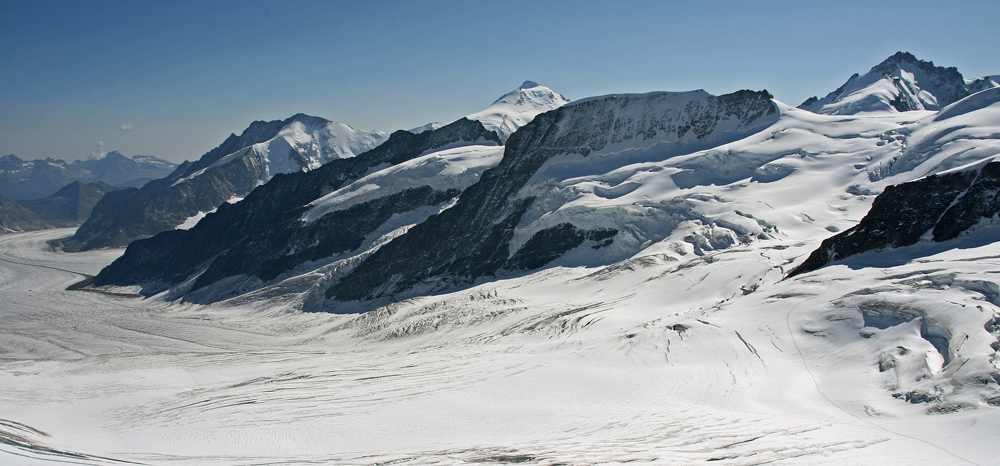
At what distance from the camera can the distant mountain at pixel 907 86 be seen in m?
93.4

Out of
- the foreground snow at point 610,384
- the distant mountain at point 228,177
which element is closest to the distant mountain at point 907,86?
the foreground snow at point 610,384

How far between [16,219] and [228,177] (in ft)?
325

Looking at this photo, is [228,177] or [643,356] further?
[228,177]

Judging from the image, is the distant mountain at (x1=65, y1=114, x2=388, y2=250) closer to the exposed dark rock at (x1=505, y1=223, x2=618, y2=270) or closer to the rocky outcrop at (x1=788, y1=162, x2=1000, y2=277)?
the exposed dark rock at (x1=505, y1=223, x2=618, y2=270)

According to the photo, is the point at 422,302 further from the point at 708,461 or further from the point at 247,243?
the point at 247,243

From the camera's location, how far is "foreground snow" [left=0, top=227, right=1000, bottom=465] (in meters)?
15.6

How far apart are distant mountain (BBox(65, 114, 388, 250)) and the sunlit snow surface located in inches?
3756

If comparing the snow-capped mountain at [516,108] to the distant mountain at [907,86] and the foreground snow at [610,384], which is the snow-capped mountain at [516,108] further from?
the foreground snow at [610,384]

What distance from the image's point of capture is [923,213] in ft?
93.2

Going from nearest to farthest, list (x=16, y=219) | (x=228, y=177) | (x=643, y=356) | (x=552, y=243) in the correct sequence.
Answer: (x=643, y=356)
(x=552, y=243)
(x=228, y=177)
(x=16, y=219)

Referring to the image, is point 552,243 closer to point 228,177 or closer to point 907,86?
point 907,86

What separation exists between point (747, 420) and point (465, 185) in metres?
64.0

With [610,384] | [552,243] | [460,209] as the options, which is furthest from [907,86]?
[610,384]

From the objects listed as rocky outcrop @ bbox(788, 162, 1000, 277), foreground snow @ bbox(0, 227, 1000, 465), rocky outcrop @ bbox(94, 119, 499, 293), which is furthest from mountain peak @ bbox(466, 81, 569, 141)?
rocky outcrop @ bbox(788, 162, 1000, 277)
